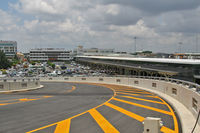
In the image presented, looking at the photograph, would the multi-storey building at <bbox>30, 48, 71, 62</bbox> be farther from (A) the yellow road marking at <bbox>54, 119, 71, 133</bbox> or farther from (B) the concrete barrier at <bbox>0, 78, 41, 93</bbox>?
(A) the yellow road marking at <bbox>54, 119, 71, 133</bbox>

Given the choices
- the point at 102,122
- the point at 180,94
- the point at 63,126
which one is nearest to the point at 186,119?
the point at 102,122

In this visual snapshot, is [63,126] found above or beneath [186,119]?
beneath

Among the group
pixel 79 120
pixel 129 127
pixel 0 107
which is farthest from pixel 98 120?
pixel 0 107

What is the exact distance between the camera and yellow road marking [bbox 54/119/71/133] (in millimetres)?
9511

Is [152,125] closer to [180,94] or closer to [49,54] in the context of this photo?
[180,94]

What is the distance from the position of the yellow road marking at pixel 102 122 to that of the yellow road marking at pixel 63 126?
1512 millimetres

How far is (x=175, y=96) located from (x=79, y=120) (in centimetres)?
971

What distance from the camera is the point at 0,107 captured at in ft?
50.6

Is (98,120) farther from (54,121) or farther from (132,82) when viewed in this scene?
(132,82)

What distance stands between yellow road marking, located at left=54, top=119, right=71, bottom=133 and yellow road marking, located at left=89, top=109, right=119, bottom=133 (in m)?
1.51

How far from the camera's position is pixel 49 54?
19475 cm

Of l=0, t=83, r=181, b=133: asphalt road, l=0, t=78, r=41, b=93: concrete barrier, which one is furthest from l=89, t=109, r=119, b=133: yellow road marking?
l=0, t=78, r=41, b=93: concrete barrier

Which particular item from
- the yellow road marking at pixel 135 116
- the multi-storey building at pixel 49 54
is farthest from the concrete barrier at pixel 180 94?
the multi-storey building at pixel 49 54

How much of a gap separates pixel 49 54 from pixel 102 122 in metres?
190
